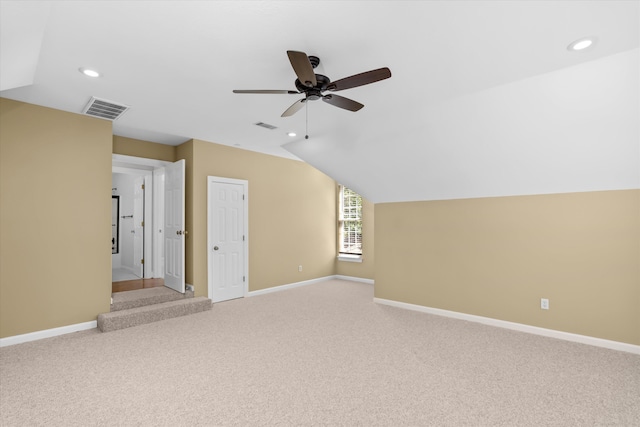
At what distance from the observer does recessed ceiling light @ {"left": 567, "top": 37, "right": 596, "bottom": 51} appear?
2.30m

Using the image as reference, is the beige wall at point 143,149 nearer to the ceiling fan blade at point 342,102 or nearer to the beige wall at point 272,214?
the beige wall at point 272,214

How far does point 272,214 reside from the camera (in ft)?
20.9

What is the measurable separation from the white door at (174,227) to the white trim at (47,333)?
1276 mm

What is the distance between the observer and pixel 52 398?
2.46 m

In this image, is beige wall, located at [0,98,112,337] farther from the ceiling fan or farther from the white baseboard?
the ceiling fan

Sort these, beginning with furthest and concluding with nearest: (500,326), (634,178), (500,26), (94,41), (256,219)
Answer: (256,219) → (500,326) → (634,178) → (94,41) → (500,26)

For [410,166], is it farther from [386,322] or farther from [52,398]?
[52,398]

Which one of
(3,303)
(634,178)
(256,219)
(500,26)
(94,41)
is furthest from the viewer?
(256,219)

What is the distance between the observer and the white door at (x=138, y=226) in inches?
271

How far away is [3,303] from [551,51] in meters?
5.89

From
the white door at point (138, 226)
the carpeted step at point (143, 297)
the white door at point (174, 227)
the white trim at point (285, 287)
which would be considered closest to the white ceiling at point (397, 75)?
the white door at point (174, 227)

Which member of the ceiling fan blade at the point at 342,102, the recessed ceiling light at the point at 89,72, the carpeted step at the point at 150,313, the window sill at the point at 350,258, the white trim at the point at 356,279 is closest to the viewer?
the ceiling fan blade at the point at 342,102

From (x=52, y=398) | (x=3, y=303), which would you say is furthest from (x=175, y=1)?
(x=3, y=303)

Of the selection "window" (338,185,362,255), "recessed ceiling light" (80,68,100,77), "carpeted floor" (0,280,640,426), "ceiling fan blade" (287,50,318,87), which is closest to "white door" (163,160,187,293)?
"carpeted floor" (0,280,640,426)
